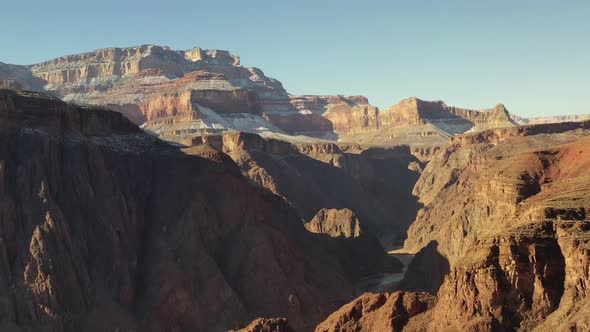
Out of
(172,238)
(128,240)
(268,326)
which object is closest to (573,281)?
(268,326)

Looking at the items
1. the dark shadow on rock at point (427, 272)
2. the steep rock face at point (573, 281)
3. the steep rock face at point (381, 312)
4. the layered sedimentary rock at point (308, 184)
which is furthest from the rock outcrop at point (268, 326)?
the layered sedimentary rock at point (308, 184)

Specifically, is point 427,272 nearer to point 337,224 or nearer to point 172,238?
point 172,238

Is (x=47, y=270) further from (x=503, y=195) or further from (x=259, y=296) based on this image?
(x=503, y=195)

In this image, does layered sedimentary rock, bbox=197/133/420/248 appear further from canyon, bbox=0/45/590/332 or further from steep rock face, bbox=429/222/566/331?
steep rock face, bbox=429/222/566/331

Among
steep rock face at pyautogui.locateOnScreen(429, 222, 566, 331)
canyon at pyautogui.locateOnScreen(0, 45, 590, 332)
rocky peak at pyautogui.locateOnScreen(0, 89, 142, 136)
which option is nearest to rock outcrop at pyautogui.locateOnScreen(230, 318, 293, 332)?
canyon at pyautogui.locateOnScreen(0, 45, 590, 332)

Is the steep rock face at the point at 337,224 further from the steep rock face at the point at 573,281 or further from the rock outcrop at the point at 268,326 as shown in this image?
the steep rock face at the point at 573,281

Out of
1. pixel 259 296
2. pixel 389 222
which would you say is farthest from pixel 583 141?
pixel 389 222

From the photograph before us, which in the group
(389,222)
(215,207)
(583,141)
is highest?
(583,141)
